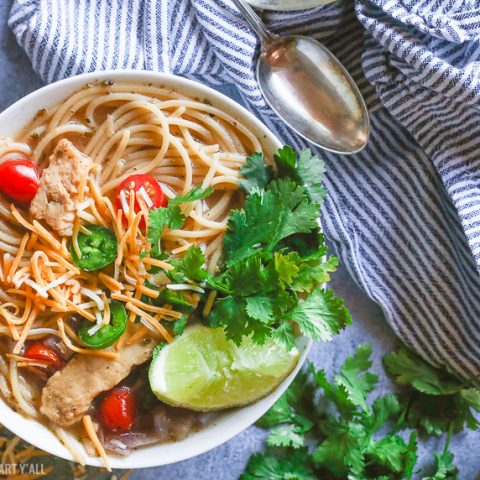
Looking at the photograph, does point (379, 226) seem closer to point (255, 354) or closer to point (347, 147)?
point (347, 147)

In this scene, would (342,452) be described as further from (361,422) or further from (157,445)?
(157,445)

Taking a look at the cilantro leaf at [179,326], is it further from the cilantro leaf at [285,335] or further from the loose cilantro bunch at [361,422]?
the loose cilantro bunch at [361,422]

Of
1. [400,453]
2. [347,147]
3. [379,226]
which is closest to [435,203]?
[379,226]

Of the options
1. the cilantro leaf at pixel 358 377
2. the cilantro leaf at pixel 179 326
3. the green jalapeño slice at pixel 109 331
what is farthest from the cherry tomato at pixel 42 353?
the cilantro leaf at pixel 358 377

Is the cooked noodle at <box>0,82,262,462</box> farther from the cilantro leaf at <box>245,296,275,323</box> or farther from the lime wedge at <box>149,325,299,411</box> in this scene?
the cilantro leaf at <box>245,296,275,323</box>

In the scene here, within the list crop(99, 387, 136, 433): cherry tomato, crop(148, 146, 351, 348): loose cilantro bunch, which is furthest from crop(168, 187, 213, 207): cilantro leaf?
crop(99, 387, 136, 433): cherry tomato
